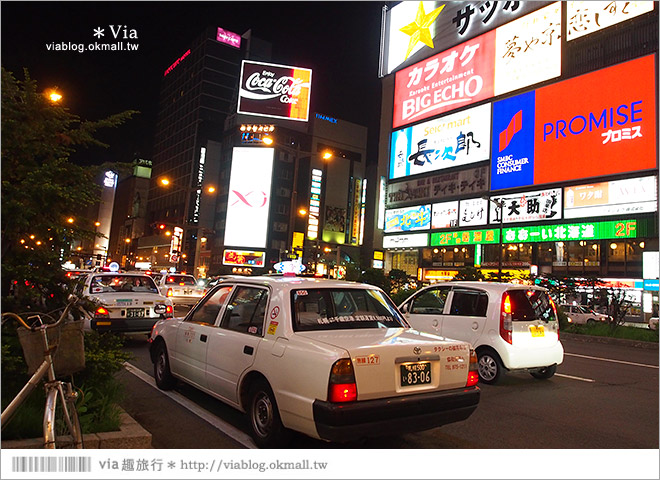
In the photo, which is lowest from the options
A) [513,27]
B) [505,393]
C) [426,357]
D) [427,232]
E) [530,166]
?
[505,393]

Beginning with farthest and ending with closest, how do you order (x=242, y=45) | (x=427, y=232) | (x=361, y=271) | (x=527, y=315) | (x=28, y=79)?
(x=242, y=45), (x=427, y=232), (x=361, y=271), (x=527, y=315), (x=28, y=79)

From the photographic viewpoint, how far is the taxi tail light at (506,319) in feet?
23.6

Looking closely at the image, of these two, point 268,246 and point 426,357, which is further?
point 268,246

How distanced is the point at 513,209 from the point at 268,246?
43350mm

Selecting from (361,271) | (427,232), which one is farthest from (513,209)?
(361,271)

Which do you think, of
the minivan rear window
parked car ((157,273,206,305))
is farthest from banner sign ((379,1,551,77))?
the minivan rear window

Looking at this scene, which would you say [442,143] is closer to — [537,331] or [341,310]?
[537,331]

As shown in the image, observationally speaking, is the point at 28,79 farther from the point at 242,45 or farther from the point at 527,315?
the point at 242,45

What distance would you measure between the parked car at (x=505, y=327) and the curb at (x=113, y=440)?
523 centimetres

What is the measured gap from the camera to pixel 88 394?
4094 mm

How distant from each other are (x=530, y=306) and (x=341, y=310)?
4.10 meters

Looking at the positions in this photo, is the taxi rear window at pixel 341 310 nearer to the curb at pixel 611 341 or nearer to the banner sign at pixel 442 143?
the curb at pixel 611 341

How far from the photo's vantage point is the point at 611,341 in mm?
14688

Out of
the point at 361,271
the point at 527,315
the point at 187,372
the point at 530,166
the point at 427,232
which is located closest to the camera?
the point at 187,372
